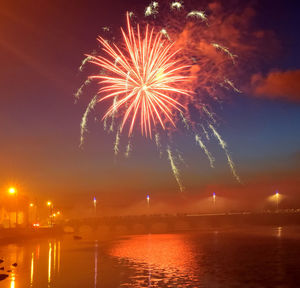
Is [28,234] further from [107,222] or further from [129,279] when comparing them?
[107,222]

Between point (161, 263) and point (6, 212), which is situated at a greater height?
point (6, 212)

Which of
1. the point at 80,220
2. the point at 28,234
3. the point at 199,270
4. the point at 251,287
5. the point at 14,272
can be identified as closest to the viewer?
the point at 251,287

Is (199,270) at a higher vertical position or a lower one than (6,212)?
lower

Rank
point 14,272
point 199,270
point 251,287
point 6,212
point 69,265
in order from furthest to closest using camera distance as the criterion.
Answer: point 6,212, point 69,265, point 199,270, point 14,272, point 251,287

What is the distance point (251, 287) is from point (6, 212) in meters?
89.7

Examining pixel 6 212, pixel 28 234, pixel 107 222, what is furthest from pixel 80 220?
pixel 28 234

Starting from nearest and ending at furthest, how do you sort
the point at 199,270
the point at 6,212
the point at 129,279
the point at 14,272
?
the point at 129,279
the point at 14,272
the point at 199,270
the point at 6,212

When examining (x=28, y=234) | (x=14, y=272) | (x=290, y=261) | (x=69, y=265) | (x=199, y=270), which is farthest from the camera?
(x=28, y=234)

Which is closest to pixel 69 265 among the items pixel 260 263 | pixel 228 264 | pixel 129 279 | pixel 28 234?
pixel 129 279

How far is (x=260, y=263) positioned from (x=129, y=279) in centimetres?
2231

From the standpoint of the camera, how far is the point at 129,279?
136 ft

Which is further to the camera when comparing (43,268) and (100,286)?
(43,268)

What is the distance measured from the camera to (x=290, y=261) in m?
57.9

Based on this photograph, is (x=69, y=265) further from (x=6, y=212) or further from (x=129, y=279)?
(x=6, y=212)
